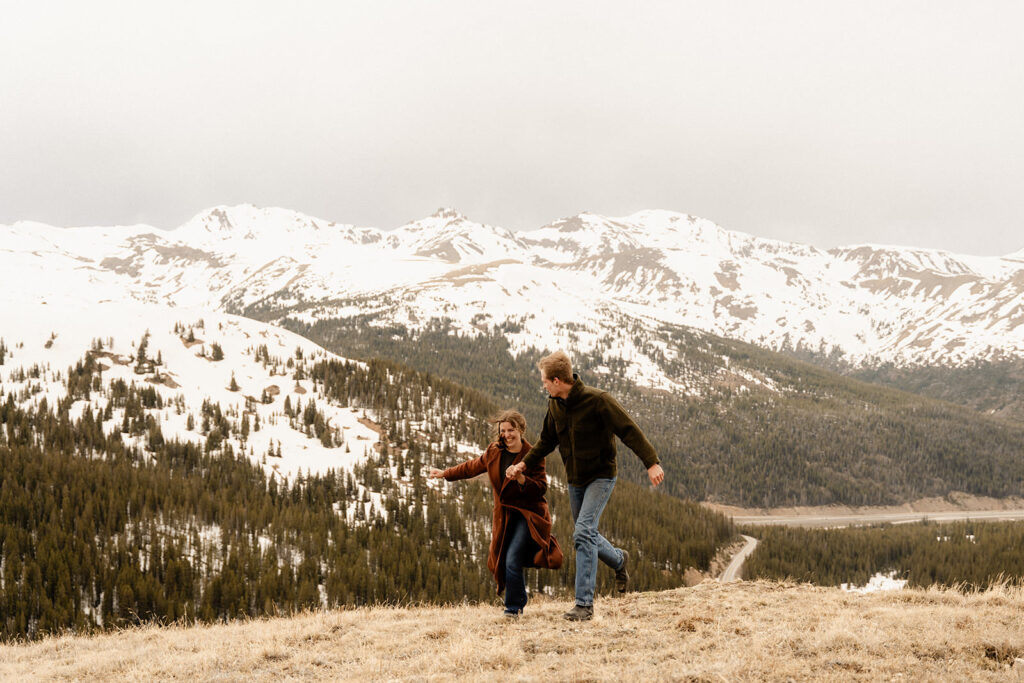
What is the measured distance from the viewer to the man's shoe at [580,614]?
906 centimetres

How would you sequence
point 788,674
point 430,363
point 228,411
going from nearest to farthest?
point 788,674 < point 228,411 < point 430,363

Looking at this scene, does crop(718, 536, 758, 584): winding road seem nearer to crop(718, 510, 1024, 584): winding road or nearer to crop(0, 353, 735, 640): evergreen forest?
crop(0, 353, 735, 640): evergreen forest

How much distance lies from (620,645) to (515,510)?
2456 millimetres

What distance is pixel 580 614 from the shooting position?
907cm

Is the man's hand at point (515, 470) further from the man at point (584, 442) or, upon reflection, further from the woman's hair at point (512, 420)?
the woman's hair at point (512, 420)

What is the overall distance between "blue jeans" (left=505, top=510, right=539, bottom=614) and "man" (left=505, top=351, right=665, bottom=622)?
84 cm

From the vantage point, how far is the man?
8.33 meters

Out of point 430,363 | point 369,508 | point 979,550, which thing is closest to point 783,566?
point 979,550

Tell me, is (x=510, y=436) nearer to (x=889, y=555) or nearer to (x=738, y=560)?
(x=738, y=560)

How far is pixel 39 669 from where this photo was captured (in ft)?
29.7

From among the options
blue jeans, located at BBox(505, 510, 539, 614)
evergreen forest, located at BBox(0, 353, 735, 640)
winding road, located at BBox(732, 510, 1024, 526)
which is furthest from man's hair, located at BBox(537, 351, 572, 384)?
winding road, located at BBox(732, 510, 1024, 526)

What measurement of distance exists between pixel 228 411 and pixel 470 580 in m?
24.9

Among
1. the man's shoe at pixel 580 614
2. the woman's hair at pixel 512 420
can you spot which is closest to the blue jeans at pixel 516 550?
the man's shoe at pixel 580 614

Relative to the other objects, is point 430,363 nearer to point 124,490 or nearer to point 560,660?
point 124,490
